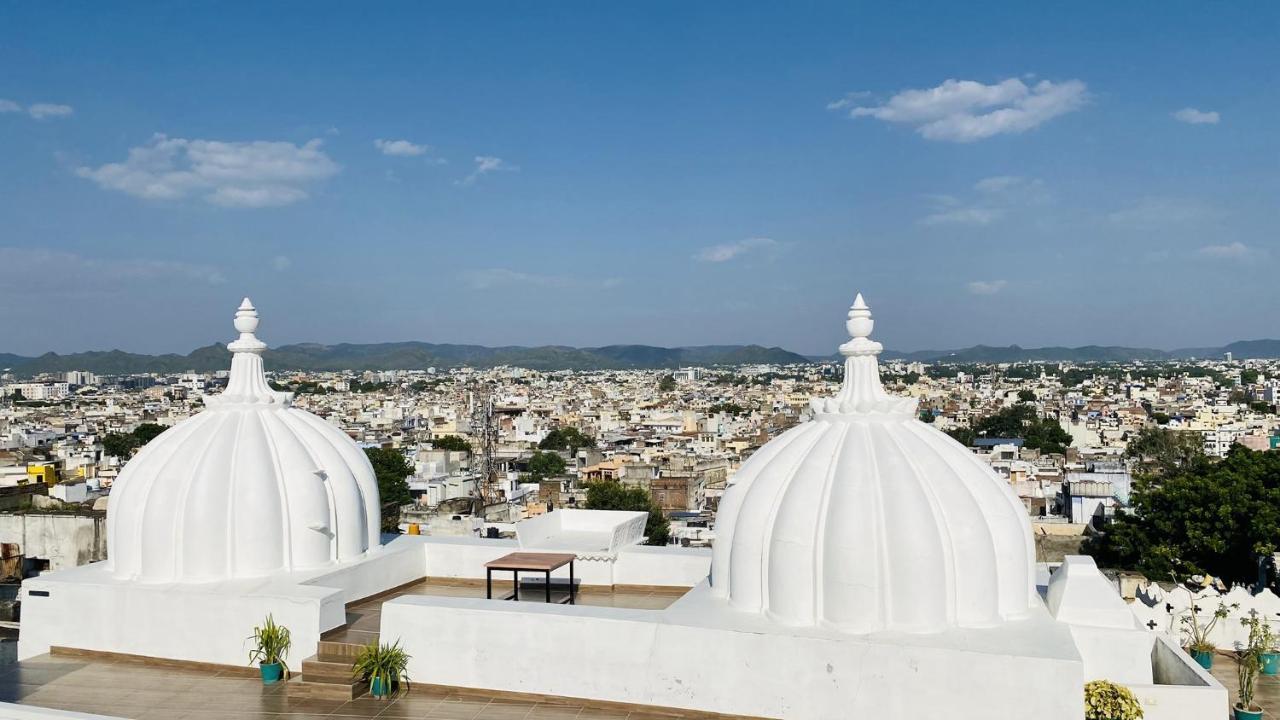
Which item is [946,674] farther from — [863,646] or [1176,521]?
[1176,521]

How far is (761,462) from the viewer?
30.4ft

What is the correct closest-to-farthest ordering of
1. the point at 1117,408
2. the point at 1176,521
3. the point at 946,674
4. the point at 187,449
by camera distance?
the point at 946,674, the point at 187,449, the point at 1176,521, the point at 1117,408

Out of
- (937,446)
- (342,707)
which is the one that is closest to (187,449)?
(342,707)

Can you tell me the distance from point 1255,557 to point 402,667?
19.2 meters

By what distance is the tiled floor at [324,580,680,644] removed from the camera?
9.46m

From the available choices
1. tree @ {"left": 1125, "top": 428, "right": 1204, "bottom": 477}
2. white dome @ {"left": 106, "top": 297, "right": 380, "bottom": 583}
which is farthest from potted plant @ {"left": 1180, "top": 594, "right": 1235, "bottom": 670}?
tree @ {"left": 1125, "top": 428, "right": 1204, "bottom": 477}

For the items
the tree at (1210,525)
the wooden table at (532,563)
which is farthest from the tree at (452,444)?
the wooden table at (532,563)

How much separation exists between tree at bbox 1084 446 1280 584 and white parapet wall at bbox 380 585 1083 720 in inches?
579

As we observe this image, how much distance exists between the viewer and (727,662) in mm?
7852

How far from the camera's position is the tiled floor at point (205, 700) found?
8.10 meters

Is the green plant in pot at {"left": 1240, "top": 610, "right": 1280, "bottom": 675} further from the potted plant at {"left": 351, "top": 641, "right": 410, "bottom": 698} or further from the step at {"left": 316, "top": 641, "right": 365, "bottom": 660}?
the step at {"left": 316, "top": 641, "right": 365, "bottom": 660}

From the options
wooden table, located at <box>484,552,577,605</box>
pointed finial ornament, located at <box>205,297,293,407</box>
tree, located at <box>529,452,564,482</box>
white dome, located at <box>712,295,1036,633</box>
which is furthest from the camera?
tree, located at <box>529,452,564,482</box>

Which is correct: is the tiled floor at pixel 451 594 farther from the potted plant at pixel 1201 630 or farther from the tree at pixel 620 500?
the tree at pixel 620 500

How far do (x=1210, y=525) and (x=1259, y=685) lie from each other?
13942mm
